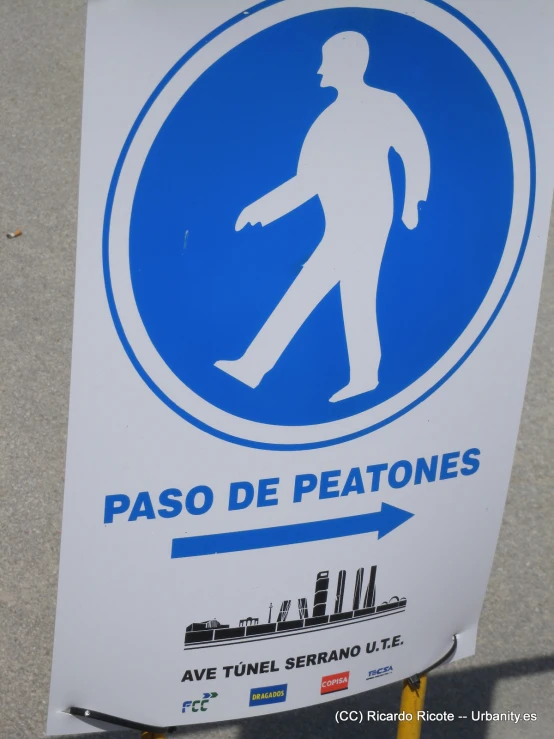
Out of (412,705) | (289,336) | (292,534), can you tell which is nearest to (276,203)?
(289,336)

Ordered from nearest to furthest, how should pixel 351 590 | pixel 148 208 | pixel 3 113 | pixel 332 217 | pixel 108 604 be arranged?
1. pixel 148 208
2. pixel 332 217
3. pixel 108 604
4. pixel 351 590
5. pixel 3 113

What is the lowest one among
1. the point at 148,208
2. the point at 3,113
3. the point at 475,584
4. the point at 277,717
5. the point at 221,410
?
the point at 277,717

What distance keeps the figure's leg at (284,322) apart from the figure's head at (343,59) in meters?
0.27

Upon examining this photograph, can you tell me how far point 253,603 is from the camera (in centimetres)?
184

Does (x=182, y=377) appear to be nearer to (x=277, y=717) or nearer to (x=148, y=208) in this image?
(x=148, y=208)

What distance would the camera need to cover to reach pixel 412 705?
2189 mm

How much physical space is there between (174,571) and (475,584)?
71cm

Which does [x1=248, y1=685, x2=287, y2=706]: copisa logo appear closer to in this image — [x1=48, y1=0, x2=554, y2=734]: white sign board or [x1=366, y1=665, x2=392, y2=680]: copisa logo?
[x1=48, y1=0, x2=554, y2=734]: white sign board

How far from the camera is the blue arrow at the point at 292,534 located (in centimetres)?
175

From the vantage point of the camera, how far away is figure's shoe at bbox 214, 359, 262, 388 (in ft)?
5.33

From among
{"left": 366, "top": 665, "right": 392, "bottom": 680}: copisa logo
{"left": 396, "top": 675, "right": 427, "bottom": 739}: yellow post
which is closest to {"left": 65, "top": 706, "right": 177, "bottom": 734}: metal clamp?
{"left": 366, "top": 665, "right": 392, "bottom": 680}: copisa logo

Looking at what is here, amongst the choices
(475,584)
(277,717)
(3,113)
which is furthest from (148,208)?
(3,113)

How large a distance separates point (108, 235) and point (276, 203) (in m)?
0.27

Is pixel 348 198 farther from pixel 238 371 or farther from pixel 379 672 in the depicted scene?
pixel 379 672
